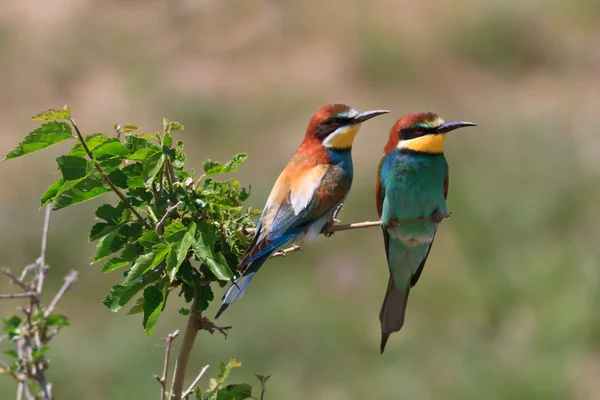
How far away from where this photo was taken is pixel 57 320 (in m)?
1.16

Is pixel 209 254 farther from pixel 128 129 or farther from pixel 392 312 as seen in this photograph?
pixel 392 312

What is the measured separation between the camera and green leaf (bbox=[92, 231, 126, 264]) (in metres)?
1.39

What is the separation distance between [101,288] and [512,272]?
224 centimetres

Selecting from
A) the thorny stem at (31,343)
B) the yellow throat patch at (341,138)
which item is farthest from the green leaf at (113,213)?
the yellow throat patch at (341,138)

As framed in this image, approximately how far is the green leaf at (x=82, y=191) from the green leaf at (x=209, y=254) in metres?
0.17

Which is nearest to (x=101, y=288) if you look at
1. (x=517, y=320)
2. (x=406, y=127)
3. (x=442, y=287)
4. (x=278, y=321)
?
(x=278, y=321)

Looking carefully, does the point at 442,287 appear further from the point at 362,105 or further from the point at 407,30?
the point at 407,30

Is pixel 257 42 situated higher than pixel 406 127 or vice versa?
pixel 406 127

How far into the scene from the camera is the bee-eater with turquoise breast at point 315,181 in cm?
225

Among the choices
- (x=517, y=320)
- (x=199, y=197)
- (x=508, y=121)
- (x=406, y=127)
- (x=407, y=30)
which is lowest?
(x=517, y=320)

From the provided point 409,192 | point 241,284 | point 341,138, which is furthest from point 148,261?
point 409,192

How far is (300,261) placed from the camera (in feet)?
17.5

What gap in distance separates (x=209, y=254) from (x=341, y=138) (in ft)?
3.87

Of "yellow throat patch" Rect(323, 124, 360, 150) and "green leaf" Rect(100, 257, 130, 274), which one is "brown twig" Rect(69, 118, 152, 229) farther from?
"yellow throat patch" Rect(323, 124, 360, 150)
